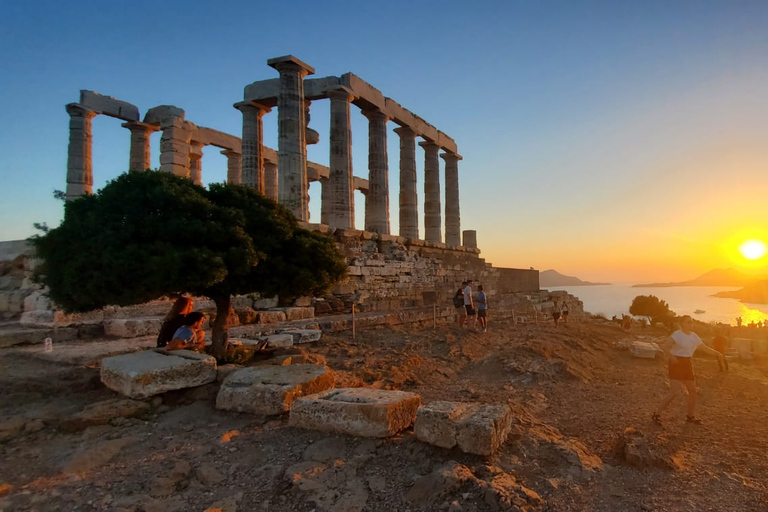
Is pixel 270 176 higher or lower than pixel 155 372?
higher

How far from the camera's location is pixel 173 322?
287 inches

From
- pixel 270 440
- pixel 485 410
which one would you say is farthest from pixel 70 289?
pixel 485 410

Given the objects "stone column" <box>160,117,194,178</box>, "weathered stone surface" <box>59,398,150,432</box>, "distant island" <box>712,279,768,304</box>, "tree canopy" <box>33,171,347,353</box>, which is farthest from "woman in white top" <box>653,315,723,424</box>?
"distant island" <box>712,279,768,304</box>

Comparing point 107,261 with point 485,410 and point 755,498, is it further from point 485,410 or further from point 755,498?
point 755,498

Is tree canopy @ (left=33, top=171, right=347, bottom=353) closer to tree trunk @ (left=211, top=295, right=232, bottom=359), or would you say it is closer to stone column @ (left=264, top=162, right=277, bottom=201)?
tree trunk @ (left=211, top=295, right=232, bottom=359)

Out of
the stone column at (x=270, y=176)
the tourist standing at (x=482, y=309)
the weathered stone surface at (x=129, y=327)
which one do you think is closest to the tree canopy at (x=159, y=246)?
the weathered stone surface at (x=129, y=327)

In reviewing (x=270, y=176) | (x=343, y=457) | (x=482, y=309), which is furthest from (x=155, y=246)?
(x=270, y=176)

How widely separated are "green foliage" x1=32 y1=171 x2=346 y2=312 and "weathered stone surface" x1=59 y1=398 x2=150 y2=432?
4.31 feet

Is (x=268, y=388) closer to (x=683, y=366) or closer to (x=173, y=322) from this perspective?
(x=173, y=322)

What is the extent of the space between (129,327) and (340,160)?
33.0 feet

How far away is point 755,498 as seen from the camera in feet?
13.5

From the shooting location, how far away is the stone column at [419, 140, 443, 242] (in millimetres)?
23266

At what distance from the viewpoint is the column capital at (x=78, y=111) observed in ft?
61.1

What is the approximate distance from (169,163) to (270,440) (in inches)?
678
